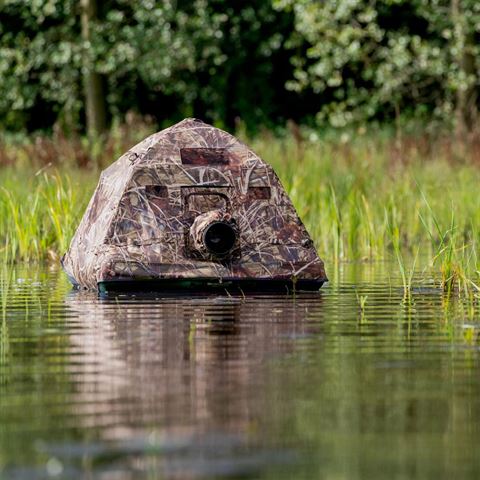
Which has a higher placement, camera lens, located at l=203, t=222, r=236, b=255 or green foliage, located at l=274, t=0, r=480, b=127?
green foliage, located at l=274, t=0, r=480, b=127

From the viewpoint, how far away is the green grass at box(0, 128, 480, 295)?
1487cm

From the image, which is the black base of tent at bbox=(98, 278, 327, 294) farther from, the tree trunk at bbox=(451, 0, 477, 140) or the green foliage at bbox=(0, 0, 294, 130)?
the green foliage at bbox=(0, 0, 294, 130)

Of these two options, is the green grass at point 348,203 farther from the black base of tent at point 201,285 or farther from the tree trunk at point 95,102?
the tree trunk at point 95,102

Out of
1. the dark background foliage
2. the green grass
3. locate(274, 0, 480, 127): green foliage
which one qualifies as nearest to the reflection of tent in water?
the green grass

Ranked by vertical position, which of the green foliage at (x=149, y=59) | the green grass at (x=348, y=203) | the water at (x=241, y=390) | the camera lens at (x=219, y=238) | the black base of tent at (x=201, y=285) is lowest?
the water at (x=241, y=390)

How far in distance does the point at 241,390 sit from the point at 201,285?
5.07 m

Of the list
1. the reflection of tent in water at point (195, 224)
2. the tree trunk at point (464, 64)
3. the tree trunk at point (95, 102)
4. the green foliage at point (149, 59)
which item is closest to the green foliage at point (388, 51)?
the tree trunk at point (464, 64)

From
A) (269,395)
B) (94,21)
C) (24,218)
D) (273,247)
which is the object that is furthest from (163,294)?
(94,21)

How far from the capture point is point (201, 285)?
452 inches

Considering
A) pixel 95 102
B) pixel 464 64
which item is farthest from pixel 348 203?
pixel 95 102

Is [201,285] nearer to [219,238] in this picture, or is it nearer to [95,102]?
[219,238]

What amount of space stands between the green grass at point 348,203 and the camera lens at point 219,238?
4.80 feet

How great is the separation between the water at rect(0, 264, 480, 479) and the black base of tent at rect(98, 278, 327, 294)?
3.10 feet

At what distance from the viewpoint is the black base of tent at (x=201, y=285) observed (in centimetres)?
1144
